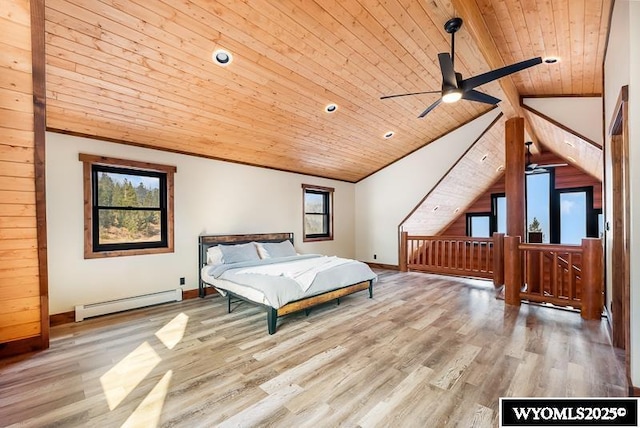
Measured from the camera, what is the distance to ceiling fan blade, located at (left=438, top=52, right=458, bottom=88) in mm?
2438

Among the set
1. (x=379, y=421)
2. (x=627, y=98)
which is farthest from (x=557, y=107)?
(x=379, y=421)

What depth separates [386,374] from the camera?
2.28m

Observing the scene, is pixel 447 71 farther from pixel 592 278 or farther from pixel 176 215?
pixel 176 215

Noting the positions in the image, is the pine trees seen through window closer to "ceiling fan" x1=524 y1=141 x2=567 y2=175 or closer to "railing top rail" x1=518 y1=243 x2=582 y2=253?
"railing top rail" x1=518 y1=243 x2=582 y2=253

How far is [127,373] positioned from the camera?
2.33m

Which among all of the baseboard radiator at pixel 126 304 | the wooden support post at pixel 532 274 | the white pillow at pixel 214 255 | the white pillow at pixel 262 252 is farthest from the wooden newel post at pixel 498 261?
the baseboard radiator at pixel 126 304

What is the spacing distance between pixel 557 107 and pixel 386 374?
4771 millimetres

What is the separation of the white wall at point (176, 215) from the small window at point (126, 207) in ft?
0.32

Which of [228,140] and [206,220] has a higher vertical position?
[228,140]

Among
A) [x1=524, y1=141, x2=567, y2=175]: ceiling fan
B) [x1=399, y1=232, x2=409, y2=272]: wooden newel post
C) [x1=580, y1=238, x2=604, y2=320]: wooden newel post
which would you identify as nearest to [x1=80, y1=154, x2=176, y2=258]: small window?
[x1=399, y1=232, x2=409, y2=272]: wooden newel post

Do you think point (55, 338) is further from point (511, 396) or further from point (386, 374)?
point (511, 396)

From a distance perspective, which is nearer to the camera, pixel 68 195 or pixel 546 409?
pixel 546 409

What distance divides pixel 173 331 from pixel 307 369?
1.77 m

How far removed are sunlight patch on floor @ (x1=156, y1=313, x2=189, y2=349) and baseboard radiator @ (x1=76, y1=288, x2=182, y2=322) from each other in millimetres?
652
